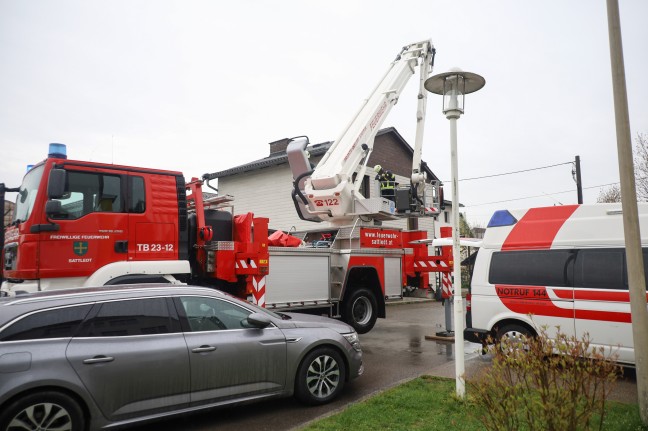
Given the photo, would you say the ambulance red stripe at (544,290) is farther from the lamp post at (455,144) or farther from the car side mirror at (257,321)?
the car side mirror at (257,321)

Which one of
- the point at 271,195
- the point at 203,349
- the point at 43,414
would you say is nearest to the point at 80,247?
the point at 203,349

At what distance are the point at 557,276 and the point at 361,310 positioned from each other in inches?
175

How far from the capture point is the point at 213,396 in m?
4.80

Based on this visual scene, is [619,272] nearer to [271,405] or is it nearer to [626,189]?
[626,189]

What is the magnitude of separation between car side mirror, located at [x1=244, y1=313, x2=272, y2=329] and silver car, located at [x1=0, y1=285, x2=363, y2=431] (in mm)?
13

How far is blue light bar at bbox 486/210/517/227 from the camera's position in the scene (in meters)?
7.58

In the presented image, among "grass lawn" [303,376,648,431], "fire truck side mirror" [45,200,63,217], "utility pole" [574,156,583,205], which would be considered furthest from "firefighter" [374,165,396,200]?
"utility pole" [574,156,583,205]

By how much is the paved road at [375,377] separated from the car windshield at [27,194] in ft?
11.8

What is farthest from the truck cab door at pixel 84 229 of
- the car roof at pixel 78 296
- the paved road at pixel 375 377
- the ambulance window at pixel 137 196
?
the paved road at pixel 375 377

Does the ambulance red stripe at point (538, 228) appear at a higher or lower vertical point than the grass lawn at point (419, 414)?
higher

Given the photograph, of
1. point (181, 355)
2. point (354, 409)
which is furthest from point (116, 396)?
point (354, 409)

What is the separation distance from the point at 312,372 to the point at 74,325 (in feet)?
8.40

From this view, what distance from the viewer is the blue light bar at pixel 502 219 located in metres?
7.58

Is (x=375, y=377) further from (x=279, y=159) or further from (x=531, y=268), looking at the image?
(x=279, y=159)
